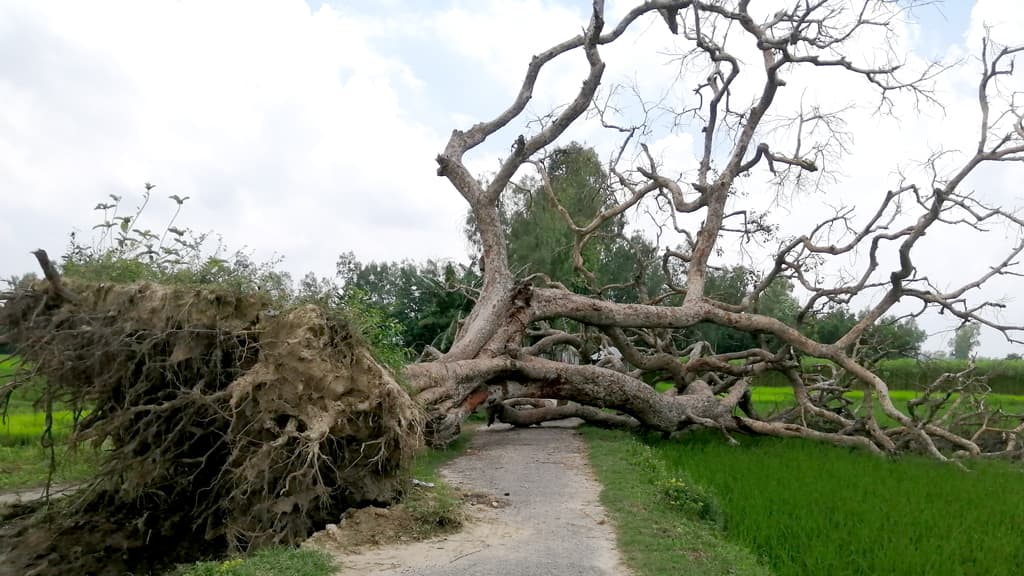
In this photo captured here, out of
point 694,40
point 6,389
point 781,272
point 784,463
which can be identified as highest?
point 694,40

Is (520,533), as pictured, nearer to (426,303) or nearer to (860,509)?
(860,509)

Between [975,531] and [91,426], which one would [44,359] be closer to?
[91,426]

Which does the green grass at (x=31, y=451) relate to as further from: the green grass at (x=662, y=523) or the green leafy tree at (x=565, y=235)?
the green leafy tree at (x=565, y=235)

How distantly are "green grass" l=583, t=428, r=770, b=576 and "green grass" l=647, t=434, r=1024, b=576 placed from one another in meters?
0.13

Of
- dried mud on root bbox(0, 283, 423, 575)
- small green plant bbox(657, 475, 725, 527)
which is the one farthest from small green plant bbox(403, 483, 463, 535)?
small green plant bbox(657, 475, 725, 527)

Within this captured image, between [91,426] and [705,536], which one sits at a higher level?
[91,426]

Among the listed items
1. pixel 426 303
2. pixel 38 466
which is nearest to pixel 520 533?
pixel 38 466

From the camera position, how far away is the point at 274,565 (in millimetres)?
5488

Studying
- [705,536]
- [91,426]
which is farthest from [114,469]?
[705,536]

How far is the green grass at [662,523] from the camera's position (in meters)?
5.77

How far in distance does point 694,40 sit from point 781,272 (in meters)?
4.50

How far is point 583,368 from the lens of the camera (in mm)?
12383

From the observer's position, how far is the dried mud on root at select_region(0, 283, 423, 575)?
266 inches

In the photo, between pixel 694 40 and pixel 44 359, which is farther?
pixel 694 40
